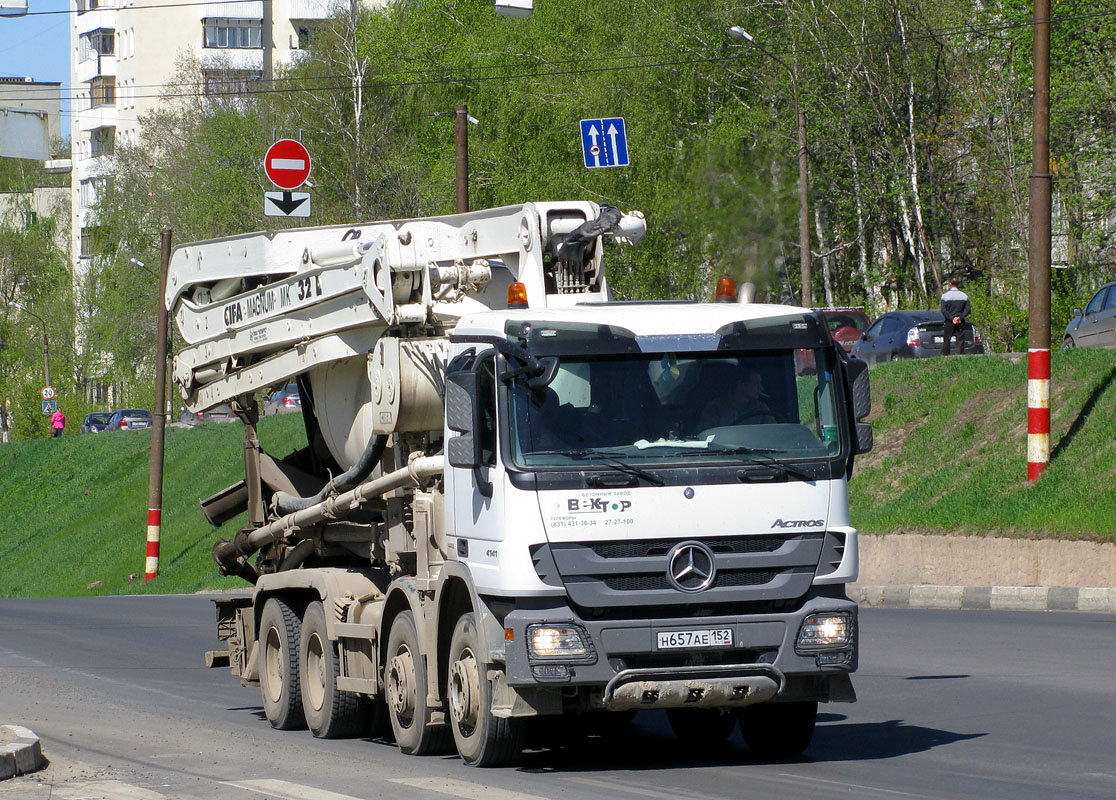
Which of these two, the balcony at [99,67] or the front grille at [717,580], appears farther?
the balcony at [99,67]

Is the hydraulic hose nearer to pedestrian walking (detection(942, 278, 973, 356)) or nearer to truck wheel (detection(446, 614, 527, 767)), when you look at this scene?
truck wheel (detection(446, 614, 527, 767))

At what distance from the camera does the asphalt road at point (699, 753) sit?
8.48 meters

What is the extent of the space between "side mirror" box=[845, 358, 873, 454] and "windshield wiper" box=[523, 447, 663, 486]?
1171 millimetres

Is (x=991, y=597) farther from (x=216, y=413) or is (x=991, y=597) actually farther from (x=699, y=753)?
(x=699, y=753)

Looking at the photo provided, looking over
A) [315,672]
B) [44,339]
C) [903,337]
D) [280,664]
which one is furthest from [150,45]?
[315,672]

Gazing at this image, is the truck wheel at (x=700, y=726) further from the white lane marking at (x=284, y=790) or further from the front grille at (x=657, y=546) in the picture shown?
the white lane marking at (x=284, y=790)

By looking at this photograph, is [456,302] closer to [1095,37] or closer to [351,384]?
[351,384]

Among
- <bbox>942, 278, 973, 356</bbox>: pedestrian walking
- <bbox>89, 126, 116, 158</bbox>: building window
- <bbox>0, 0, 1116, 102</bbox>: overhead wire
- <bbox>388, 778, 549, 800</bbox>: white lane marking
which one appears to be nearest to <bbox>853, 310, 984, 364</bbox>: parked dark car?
<bbox>942, 278, 973, 356</bbox>: pedestrian walking

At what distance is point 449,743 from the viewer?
32.7 feet

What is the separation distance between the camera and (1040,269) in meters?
21.4

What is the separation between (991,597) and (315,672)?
9.85m

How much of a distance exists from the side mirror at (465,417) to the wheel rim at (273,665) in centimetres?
371

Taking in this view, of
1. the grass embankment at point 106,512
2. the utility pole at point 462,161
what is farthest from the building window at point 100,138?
the utility pole at point 462,161

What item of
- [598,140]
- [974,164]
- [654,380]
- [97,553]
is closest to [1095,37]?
[974,164]
